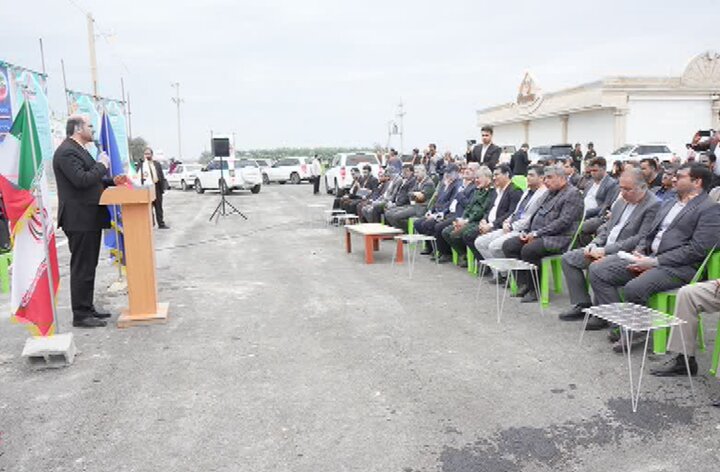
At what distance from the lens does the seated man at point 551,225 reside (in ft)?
21.4

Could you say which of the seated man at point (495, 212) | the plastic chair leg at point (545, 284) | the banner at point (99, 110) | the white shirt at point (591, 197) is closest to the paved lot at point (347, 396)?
the plastic chair leg at point (545, 284)

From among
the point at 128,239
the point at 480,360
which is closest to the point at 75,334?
the point at 128,239

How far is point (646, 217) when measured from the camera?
5.48 m

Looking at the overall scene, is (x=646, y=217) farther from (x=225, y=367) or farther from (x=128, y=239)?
(x=128, y=239)

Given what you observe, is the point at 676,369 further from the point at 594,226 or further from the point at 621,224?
the point at 594,226

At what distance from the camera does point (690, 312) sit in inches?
171

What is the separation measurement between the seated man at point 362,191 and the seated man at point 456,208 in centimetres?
471

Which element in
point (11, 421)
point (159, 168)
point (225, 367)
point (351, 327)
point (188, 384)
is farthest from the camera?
point (159, 168)

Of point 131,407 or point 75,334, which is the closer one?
point 131,407

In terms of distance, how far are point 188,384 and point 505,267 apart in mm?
3226

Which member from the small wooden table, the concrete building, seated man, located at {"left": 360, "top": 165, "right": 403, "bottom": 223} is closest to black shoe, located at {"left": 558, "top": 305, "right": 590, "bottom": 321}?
the small wooden table

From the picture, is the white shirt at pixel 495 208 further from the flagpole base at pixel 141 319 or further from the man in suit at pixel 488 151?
the flagpole base at pixel 141 319

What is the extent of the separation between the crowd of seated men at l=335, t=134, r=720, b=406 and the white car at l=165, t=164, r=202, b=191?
23.3 metres

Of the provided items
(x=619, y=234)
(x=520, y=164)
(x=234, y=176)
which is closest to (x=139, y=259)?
(x=619, y=234)
